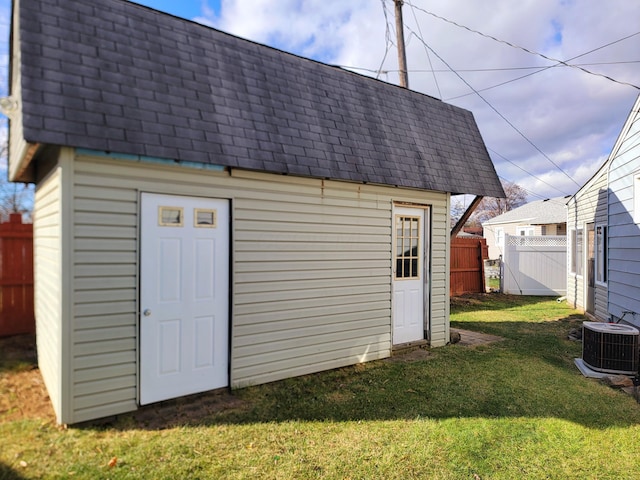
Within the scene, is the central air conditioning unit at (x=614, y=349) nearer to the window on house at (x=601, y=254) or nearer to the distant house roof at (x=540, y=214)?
the window on house at (x=601, y=254)

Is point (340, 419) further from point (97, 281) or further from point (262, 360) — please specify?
point (97, 281)

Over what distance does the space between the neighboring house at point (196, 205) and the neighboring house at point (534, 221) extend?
11.9m

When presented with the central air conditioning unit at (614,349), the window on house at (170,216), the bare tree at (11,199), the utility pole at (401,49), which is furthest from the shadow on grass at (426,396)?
the bare tree at (11,199)

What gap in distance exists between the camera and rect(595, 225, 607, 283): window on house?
838 centimetres

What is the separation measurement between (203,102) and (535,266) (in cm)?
1275

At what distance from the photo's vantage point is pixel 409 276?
6.45 m

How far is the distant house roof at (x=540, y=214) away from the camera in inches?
742

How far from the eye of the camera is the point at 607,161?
8070 millimetres

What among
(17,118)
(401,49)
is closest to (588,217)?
(401,49)

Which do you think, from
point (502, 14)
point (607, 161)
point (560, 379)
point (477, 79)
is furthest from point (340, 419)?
point (477, 79)

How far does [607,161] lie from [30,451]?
10482mm

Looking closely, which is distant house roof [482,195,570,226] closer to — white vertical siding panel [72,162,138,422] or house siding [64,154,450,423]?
Result: house siding [64,154,450,423]

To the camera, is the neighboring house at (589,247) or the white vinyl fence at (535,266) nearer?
the neighboring house at (589,247)

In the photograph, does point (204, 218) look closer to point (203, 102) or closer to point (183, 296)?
point (183, 296)
